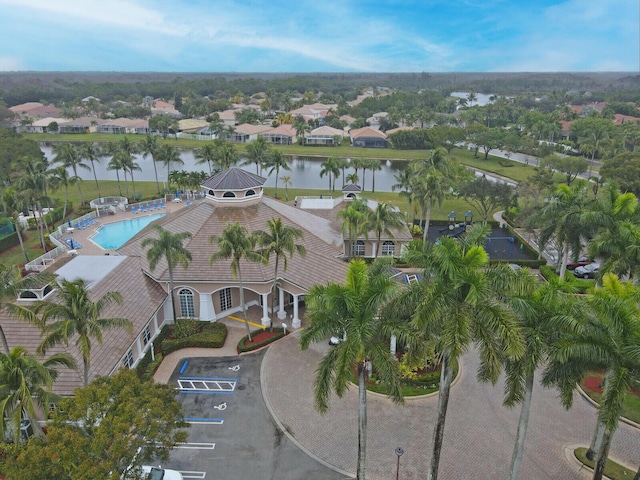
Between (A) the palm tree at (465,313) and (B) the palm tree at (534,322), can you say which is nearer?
(A) the palm tree at (465,313)

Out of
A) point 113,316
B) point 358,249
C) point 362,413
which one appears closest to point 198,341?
point 113,316

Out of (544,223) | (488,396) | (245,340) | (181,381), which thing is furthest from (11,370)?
(544,223)

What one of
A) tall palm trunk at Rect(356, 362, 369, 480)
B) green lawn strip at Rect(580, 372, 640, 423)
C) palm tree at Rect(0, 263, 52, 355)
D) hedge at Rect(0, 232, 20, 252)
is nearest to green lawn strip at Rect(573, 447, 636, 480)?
green lawn strip at Rect(580, 372, 640, 423)

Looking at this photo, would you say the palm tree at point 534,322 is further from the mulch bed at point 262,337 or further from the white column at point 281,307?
the white column at point 281,307

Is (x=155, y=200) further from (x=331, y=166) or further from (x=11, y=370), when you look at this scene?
(x=11, y=370)

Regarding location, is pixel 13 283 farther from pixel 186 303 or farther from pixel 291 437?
pixel 186 303

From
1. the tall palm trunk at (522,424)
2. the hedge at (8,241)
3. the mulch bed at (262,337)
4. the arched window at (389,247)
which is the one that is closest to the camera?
the tall palm trunk at (522,424)

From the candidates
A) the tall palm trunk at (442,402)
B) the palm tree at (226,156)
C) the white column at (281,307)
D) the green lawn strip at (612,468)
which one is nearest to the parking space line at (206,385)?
the white column at (281,307)
